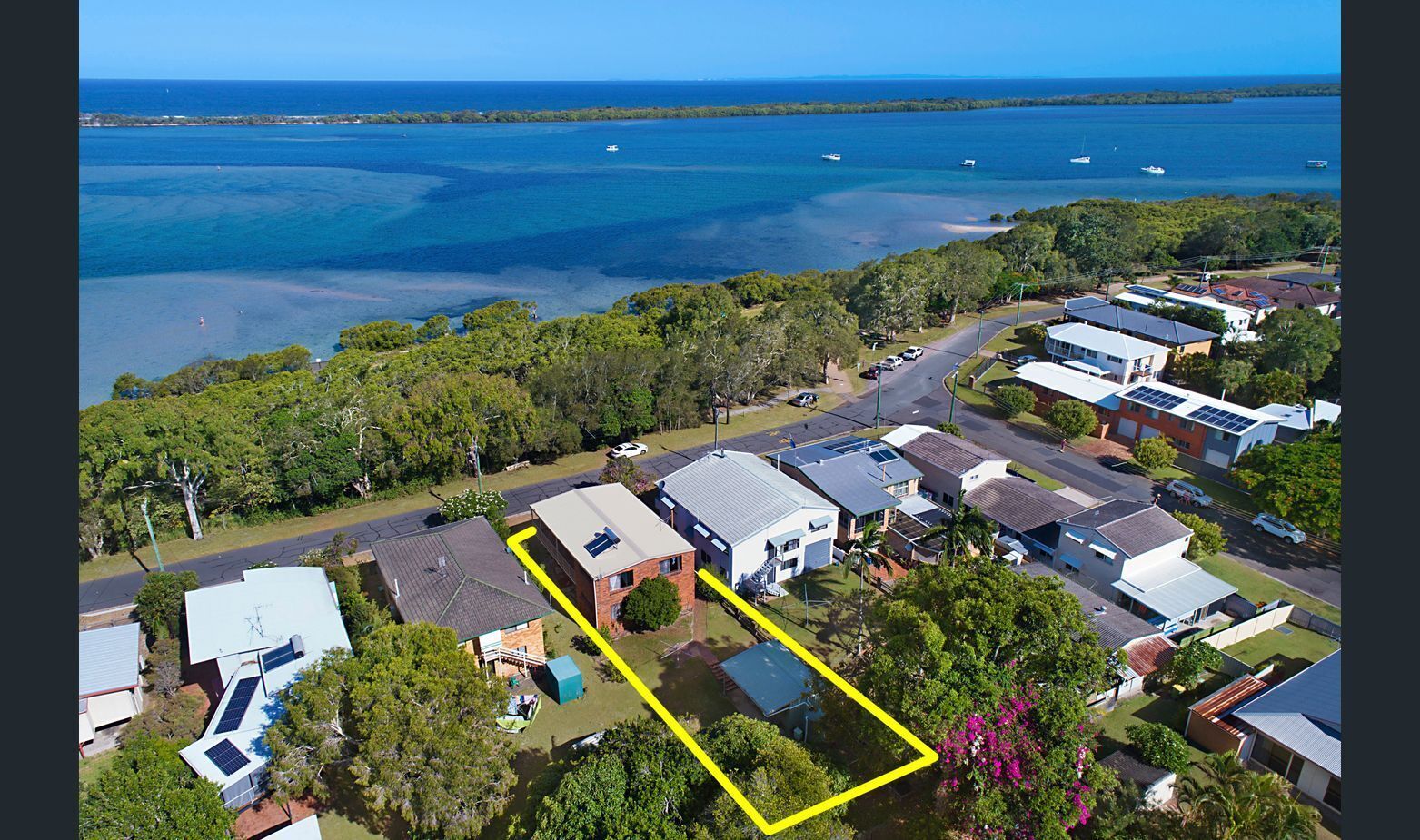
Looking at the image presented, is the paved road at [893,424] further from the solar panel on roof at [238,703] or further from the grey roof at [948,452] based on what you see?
the solar panel on roof at [238,703]

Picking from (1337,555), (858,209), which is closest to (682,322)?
(1337,555)

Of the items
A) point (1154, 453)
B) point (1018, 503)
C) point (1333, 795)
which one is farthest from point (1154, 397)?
point (1333, 795)

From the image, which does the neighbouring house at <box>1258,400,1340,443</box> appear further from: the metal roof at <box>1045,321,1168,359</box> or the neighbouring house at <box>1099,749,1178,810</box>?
the neighbouring house at <box>1099,749,1178,810</box>

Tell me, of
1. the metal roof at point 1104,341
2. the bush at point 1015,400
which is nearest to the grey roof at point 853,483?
the bush at point 1015,400

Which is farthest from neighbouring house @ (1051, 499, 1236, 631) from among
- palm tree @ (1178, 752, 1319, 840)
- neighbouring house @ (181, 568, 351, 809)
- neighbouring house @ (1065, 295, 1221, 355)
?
neighbouring house @ (1065, 295, 1221, 355)

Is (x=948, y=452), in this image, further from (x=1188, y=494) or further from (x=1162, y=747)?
(x=1162, y=747)
